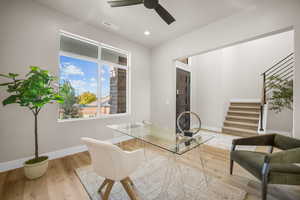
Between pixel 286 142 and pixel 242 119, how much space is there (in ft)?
9.03

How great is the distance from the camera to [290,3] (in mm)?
1920

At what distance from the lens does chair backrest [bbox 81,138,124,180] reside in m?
1.14

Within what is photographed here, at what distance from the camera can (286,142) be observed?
169cm

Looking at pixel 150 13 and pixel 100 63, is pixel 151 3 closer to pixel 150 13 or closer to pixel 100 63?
pixel 150 13

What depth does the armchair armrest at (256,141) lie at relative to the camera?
5.93 feet

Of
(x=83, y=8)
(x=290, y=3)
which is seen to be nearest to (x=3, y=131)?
(x=83, y=8)

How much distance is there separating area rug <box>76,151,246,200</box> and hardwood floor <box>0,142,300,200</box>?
12 cm

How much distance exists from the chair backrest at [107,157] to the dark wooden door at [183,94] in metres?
3.25

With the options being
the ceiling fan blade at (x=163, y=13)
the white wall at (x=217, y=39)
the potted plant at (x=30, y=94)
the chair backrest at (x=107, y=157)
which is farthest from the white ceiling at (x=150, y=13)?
the chair backrest at (x=107, y=157)

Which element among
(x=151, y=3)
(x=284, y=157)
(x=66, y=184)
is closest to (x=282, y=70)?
(x=284, y=157)

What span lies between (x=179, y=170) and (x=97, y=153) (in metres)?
1.43

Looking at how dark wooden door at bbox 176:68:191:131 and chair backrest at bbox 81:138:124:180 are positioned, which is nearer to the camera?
chair backrest at bbox 81:138:124:180

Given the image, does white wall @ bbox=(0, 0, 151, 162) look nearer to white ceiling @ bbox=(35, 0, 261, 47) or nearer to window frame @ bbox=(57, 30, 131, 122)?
window frame @ bbox=(57, 30, 131, 122)

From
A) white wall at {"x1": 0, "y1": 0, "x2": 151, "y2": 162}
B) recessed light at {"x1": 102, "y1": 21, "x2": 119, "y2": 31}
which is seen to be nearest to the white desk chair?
white wall at {"x1": 0, "y1": 0, "x2": 151, "y2": 162}
